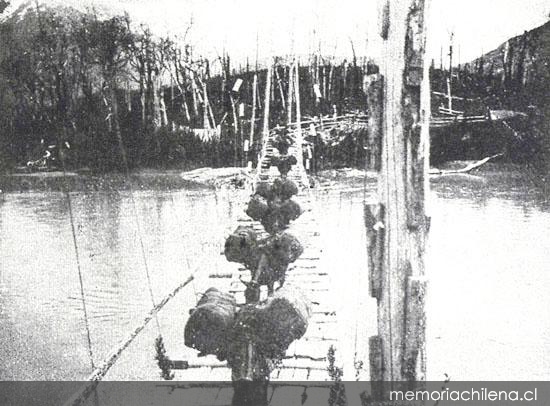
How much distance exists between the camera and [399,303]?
210 cm

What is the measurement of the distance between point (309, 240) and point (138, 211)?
4.36 feet

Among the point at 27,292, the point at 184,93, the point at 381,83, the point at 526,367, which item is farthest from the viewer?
the point at 27,292

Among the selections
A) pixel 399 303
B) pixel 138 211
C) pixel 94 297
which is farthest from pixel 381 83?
pixel 94 297

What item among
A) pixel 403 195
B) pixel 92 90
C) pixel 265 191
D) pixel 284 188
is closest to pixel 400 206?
pixel 403 195

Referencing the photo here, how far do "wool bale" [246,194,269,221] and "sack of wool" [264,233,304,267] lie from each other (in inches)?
19.6

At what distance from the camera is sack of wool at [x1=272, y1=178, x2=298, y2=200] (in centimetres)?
313

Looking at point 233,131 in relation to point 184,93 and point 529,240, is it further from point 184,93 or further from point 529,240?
point 529,240

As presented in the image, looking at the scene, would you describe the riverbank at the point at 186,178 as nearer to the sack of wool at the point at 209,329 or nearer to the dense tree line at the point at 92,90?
the dense tree line at the point at 92,90

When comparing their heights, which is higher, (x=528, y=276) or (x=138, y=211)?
(x=138, y=211)

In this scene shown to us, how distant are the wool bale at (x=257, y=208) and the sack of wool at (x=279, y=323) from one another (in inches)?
49.7

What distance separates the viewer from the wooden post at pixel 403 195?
1.95 metres

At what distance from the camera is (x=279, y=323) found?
187 cm

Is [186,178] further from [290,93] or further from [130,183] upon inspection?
[290,93]

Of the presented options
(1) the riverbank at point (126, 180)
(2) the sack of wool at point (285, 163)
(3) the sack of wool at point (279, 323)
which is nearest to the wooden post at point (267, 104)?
(2) the sack of wool at point (285, 163)
